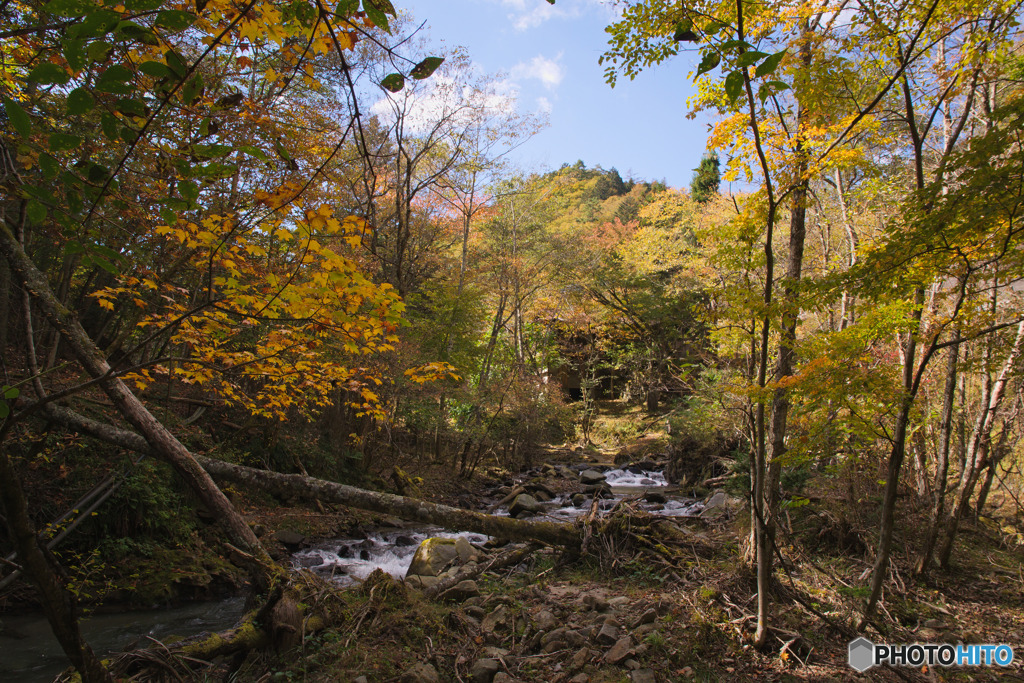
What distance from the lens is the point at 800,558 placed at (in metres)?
5.05

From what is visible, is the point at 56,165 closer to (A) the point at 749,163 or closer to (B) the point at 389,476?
(A) the point at 749,163

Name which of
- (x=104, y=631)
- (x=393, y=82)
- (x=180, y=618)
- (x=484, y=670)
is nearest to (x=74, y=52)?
(x=393, y=82)

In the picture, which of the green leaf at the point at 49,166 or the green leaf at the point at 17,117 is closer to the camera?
the green leaf at the point at 17,117

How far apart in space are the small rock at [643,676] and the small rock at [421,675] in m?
1.40

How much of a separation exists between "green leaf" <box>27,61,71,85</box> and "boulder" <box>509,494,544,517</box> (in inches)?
356

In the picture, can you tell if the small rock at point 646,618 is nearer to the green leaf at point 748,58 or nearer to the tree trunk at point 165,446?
the tree trunk at point 165,446

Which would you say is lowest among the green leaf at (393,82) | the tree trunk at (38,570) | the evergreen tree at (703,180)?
the tree trunk at (38,570)

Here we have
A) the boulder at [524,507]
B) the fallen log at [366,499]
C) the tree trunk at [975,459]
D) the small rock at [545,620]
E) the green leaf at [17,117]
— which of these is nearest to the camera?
the green leaf at [17,117]

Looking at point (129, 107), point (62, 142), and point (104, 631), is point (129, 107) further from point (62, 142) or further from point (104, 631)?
point (104, 631)

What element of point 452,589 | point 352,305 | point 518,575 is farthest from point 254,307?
point 518,575

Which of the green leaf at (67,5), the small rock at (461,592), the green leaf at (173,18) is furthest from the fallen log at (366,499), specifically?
the green leaf at (173,18)

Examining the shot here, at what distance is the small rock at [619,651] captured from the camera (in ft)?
12.0

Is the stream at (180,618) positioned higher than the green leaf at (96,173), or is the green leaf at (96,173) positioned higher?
the green leaf at (96,173)

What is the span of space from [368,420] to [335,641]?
21.0 ft
